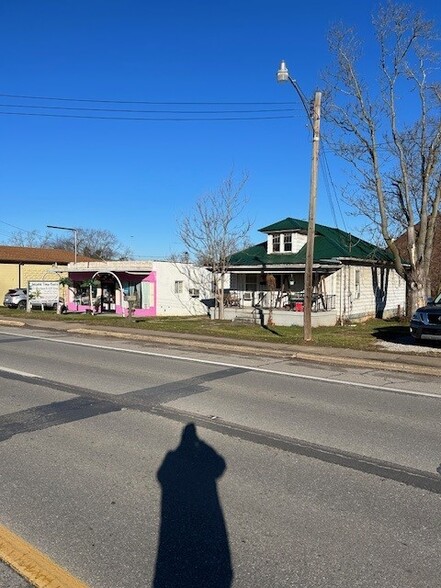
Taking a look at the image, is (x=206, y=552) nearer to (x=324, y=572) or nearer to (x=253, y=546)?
(x=253, y=546)

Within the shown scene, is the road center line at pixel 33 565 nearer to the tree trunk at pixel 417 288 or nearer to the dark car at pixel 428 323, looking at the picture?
the dark car at pixel 428 323

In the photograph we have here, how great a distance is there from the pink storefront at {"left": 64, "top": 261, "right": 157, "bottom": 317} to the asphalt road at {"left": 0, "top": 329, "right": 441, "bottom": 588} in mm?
23432

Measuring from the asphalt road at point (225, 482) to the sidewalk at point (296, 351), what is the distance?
2776 mm

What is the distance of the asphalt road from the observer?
3.30 meters

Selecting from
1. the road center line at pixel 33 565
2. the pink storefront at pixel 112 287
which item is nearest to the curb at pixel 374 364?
the road center line at pixel 33 565

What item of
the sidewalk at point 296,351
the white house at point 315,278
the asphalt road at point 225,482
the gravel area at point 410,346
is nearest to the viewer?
the asphalt road at point 225,482

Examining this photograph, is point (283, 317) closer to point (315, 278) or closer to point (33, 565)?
point (315, 278)

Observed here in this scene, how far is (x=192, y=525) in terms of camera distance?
3.80 meters

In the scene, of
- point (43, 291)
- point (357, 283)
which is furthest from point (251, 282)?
point (43, 291)

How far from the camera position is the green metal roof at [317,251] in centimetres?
2691

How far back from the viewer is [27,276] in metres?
46.3

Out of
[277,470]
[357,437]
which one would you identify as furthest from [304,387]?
[277,470]

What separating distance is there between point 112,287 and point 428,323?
24940 mm

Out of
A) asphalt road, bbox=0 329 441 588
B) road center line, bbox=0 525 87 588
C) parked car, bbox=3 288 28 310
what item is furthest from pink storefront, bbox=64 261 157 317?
road center line, bbox=0 525 87 588
